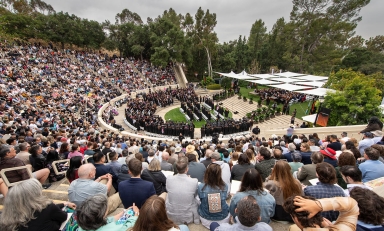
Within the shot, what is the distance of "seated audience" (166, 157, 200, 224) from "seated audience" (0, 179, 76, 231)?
60.6 inches

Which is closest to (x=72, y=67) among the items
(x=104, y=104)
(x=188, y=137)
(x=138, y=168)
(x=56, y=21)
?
(x=104, y=104)

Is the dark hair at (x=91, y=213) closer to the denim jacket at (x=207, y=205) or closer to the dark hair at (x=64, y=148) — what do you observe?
the denim jacket at (x=207, y=205)

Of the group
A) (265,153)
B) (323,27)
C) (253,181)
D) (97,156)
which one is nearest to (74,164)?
(97,156)

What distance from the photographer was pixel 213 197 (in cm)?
293

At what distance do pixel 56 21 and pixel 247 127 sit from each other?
35.6 m

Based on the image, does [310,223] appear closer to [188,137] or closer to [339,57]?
[188,137]

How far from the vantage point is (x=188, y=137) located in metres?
15.7

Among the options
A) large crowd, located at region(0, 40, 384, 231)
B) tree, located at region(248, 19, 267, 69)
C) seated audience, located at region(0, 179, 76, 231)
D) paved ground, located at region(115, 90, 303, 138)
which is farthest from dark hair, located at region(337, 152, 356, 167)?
tree, located at region(248, 19, 267, 69)

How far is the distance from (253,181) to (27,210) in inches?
106

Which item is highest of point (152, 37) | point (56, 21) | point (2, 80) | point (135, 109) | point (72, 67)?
point (56, 21)

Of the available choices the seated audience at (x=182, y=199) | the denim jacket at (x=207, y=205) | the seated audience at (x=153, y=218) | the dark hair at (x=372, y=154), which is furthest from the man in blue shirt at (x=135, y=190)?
the dark hair at (x=372, y=154)

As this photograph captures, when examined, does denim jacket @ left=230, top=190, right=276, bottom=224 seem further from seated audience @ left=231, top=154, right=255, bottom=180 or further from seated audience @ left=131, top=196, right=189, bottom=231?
seated audience @ left=231, top=154, right=255, bottom=180

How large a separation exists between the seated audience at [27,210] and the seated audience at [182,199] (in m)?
1.54

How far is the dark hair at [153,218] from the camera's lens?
6.40 ft
